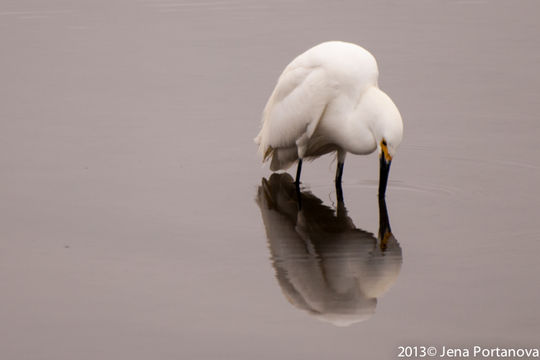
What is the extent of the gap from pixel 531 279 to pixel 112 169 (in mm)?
4422

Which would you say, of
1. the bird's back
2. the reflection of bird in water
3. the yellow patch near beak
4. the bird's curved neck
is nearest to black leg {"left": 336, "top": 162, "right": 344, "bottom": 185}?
the reflection of bird in water

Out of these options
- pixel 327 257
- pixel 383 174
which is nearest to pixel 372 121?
pixel 383 174

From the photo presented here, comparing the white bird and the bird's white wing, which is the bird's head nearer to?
the white bird

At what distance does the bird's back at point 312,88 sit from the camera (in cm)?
836

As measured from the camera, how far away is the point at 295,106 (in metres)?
8.82

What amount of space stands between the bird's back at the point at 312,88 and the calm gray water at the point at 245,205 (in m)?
0.51

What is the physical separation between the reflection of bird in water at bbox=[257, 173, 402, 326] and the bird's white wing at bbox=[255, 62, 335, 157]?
564 mm

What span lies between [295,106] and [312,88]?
34cm

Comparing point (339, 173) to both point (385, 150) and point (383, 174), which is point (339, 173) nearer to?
point (383, 174)

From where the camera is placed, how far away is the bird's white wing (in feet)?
28.0

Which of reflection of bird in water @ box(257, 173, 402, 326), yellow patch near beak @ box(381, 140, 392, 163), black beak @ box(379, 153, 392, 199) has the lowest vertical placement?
reflection of bird in water @ box(257, 173, 402, 326)

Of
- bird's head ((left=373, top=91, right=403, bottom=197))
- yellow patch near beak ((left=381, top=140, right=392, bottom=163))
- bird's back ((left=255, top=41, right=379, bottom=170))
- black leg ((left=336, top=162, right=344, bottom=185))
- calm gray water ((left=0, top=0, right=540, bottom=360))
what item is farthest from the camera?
black leg ((left=336, top=162, right=344, bottom=185))

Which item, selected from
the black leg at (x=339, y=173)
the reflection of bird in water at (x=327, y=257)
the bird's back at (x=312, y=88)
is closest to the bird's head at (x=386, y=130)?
the bird's back at (x=312, y=88)

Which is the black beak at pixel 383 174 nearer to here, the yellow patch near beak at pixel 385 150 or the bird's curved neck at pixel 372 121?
the yellow patch near beak at pixel 385 150
